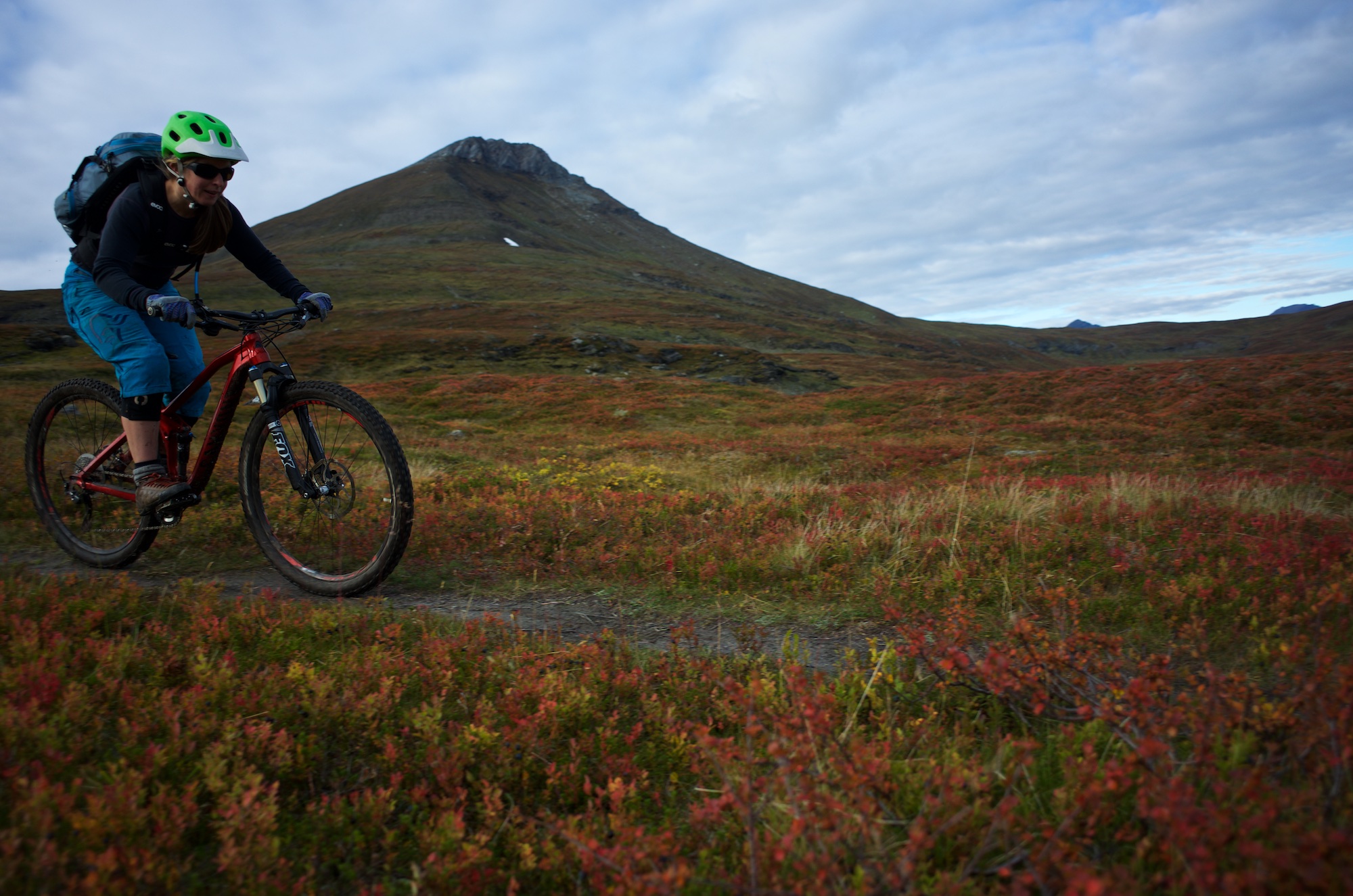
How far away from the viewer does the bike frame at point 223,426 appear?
4504 millimetres

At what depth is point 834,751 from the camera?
2314mm

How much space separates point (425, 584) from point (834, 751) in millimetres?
3481

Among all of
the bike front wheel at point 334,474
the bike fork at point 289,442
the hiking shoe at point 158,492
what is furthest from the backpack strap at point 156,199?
the hiking shoe at point 158,492

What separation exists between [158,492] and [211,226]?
76.7 inches

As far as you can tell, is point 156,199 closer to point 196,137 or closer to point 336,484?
point 196,137

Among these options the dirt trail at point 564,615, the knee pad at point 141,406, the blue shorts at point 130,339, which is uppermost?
the blue shorts at point 130,339

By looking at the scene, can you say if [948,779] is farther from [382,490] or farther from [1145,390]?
[1145,390]

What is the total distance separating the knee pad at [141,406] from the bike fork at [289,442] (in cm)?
87

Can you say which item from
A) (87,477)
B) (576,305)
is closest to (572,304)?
(576,305)

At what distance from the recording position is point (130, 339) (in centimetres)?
462

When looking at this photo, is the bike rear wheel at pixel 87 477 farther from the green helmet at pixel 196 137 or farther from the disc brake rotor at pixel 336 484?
the green helmet at pixel 196 137

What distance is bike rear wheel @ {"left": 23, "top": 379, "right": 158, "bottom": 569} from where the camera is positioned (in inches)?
204

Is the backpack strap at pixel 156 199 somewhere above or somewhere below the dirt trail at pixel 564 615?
above

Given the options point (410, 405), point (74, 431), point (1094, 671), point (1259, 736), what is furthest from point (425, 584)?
point (410, 405)
